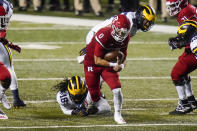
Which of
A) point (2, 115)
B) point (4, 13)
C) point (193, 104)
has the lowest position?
point (193, 104)

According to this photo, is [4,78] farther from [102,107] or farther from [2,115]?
[102,107]

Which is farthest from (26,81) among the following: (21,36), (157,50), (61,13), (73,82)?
(61,13)

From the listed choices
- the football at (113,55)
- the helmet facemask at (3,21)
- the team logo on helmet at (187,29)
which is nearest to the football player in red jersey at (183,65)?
the team logo on helmet at (187,29)

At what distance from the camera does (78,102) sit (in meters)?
8.44

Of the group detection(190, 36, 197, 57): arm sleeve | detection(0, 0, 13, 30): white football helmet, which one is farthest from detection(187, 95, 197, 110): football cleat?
detection(0, 0, 13, 30): white football helmet

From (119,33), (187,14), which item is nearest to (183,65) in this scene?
(187,14)

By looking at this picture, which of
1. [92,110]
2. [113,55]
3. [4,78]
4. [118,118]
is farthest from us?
[92,110]

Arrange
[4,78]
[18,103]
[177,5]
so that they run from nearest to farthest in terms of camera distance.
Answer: [4,78] < [177,5] < [18,103]

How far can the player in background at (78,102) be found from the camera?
824 cm

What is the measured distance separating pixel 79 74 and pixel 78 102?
3.03m

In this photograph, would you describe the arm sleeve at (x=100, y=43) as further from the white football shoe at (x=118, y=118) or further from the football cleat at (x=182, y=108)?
the football cleat at (x=182, y=108)

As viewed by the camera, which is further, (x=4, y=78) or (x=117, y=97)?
(x=4, y=78)

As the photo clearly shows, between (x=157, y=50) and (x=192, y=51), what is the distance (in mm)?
6191

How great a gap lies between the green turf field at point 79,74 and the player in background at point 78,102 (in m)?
0.10
